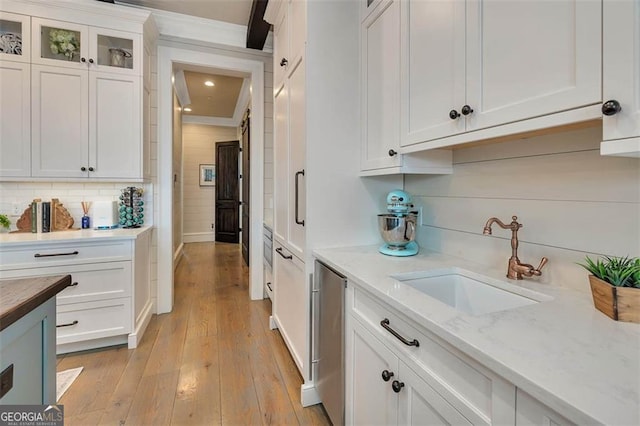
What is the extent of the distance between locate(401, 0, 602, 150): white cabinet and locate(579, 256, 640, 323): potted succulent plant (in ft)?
1.39

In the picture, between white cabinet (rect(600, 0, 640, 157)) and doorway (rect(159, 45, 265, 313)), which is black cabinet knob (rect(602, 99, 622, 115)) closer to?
white cabinet (rect(600, 0, 640, 157))

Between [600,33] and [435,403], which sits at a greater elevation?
[600,33]

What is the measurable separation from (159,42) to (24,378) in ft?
9.96

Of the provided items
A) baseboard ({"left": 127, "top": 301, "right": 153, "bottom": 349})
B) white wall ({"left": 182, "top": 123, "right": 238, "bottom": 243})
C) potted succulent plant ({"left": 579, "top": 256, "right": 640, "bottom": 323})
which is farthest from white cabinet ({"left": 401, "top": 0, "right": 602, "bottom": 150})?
white wall ({"left": 182, "top": 123, "right": 238, "bottom": 243})

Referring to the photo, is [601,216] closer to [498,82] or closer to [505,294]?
[505,294]

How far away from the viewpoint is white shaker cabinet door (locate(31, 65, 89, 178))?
7.51ft

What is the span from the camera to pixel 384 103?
1.58 metres

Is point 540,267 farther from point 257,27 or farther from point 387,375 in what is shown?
point 257,27

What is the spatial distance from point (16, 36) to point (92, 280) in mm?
1926

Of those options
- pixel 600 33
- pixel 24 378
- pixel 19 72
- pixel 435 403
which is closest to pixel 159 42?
pixel 19 72

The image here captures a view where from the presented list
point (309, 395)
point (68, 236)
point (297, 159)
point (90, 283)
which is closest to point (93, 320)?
point (90, 283)

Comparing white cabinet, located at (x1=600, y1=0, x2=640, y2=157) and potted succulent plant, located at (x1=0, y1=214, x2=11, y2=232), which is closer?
white cabinet, located at (x1=600, y1=0, x2=640, y2=157)

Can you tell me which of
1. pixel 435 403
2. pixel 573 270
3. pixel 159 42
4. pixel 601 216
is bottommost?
pixel 435 403

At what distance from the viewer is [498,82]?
3.18ft
